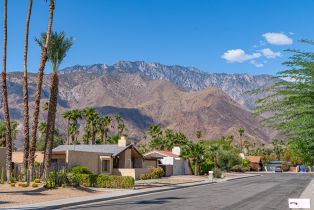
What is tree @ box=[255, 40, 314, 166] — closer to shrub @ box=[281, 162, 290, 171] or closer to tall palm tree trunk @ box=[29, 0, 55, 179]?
tall palm tree trunk @ box=[29, 0, 55, 179]

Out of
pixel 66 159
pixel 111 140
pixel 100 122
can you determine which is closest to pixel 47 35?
pixel 66 159

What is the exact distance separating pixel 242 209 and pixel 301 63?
14292 mm

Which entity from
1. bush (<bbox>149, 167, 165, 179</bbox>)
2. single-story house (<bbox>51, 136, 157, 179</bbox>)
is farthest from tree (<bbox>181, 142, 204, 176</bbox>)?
single-story house (<bbox>51, 136, 157, 179</bbox>)

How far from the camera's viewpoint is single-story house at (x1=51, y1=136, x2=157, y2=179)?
1932 inches

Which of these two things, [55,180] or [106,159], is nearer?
[55,180]

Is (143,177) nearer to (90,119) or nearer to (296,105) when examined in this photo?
(296,105)

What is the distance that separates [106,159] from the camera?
179 feet

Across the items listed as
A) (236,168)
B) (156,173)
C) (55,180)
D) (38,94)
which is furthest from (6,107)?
(236,168)

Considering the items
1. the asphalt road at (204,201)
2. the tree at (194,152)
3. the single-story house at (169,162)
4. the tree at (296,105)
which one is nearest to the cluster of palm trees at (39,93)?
the asphalt road at (204,201)

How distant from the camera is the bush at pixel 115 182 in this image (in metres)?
39.1

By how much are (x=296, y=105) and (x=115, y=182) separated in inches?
1213

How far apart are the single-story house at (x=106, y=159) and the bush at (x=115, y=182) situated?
261 inches

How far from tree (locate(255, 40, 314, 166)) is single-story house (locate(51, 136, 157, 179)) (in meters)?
36.9

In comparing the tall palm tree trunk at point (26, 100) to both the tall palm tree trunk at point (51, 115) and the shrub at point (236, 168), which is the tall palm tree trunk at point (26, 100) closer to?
the tall palm tree trunk at point (51, 115)
